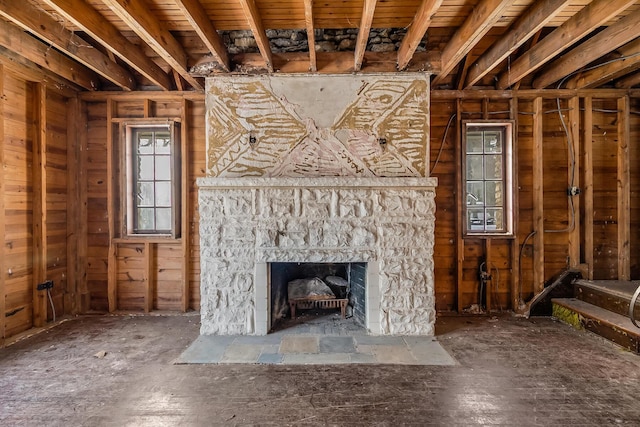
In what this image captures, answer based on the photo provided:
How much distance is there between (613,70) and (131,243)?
19.1 feet

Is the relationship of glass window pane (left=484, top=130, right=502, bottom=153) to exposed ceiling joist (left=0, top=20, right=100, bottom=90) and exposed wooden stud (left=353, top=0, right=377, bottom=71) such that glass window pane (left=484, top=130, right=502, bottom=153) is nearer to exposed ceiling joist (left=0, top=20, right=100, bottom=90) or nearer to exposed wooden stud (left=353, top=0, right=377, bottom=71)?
exposed wooden stud (left=353, top=0, right=377, bottom=71)

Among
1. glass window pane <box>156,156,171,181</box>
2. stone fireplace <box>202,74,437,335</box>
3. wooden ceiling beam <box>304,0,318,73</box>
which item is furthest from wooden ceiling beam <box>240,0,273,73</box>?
glass window pane <box>156,156,171,181</box>

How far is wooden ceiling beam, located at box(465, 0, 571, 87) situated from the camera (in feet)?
7.55

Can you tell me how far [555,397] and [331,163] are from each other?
2618 millimetres

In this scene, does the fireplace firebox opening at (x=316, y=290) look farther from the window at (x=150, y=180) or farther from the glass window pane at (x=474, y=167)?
the glass window pane at (x=474, y=167)

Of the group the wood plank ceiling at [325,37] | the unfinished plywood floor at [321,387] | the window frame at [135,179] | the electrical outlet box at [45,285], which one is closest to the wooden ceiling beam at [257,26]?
the wood plank ceiling at [325,37]

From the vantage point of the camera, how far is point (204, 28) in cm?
257

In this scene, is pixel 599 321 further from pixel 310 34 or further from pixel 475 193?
pixel 310 34

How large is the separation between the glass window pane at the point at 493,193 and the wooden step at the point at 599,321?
133 cm

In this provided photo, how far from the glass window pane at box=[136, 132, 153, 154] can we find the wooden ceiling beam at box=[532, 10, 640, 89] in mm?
4843

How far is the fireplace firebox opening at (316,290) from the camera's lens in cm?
337

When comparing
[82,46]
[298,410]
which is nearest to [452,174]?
[298,410]

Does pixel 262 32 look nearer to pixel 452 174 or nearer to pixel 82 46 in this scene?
pixel 82 46

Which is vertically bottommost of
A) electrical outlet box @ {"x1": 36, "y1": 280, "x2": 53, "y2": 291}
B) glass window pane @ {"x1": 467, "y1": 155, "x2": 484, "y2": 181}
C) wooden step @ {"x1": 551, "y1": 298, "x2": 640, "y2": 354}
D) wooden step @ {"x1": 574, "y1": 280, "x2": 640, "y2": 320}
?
wooden step @ {"x1": 551, "y1": 298, "x2": 640, "y2": 354}
